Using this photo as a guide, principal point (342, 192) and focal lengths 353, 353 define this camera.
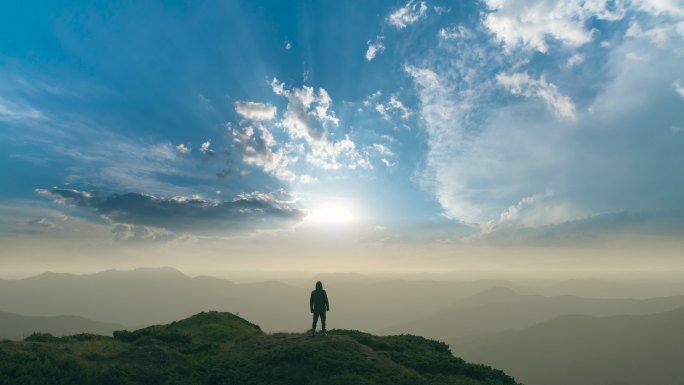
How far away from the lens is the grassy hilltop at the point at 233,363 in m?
15.9

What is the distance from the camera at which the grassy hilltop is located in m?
15.9

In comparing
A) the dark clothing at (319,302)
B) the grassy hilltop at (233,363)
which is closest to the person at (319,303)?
the dark clothing at (319,302)

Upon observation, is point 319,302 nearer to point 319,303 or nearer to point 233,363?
point 319,303

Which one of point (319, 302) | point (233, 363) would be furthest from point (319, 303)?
point (233, 363)

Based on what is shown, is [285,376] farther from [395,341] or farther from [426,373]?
[395,341]

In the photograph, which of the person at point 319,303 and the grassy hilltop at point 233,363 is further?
the person at point 319,303

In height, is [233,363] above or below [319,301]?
below

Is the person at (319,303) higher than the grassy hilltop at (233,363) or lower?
higher

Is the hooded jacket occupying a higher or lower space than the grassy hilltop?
higher

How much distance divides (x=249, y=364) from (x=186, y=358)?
194 inches

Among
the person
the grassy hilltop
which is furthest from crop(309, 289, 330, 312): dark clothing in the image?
the grassy hilltop

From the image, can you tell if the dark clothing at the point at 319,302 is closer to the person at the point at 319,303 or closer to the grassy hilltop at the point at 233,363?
the person at the point at 319,303

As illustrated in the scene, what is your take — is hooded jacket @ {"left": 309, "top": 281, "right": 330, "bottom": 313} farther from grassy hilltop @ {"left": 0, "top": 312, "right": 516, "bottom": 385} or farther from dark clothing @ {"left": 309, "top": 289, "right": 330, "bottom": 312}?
grassy hilltop @ {"left": 0, "top": 312, "right": 516, "bottom": 385}

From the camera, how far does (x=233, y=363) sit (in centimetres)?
1861
